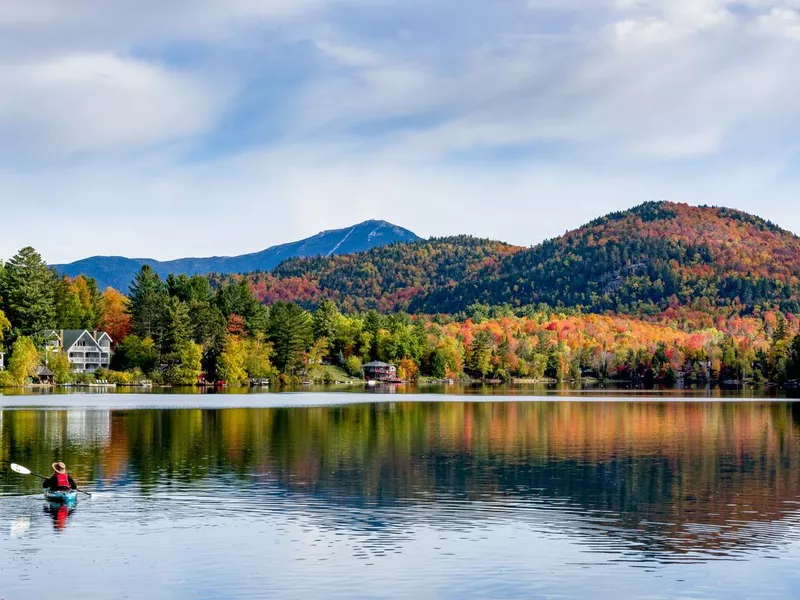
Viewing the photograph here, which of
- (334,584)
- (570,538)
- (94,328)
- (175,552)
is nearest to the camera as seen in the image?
(334,584)

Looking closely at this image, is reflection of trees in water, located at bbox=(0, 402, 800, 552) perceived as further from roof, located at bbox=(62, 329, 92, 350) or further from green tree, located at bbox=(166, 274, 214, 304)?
green tree, located at bbox=(166, 274, 214, 304)

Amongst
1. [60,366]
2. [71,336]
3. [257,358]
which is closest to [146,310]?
[71,336]

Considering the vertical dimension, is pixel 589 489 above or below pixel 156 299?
below

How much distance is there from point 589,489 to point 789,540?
37.5 feet

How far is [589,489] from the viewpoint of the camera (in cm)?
4206

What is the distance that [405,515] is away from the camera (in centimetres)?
3544

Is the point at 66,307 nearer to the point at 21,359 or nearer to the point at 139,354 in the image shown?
the point at 139,354

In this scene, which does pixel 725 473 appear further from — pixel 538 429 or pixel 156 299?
pixel 156 299

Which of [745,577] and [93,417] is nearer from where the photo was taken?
[745,577]

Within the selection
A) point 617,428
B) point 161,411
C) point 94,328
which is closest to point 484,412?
point 617,428

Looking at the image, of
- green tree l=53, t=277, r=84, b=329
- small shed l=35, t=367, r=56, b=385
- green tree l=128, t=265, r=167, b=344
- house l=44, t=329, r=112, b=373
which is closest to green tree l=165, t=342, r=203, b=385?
green tree l=128, t=265, r=167, b=344

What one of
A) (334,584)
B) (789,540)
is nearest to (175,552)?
(334,584)

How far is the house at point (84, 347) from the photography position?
168875 mm

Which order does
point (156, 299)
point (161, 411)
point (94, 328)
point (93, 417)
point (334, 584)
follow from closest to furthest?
point (334, 584) < point (93, 417) < point (161, 411) < point (156, 299) < point (94, 328)
